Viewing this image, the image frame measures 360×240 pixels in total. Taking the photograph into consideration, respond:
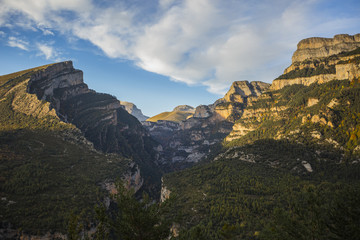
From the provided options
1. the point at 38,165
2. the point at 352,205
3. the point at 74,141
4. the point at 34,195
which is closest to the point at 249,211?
the point at 352,205

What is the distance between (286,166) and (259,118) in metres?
90.0

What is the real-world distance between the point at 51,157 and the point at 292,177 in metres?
90.8

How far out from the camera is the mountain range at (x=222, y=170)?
22.0 m

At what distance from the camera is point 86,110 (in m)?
170

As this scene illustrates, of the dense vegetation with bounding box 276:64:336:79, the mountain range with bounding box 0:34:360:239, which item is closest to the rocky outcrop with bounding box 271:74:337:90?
the mountain range with bounding box 0:34:360:239

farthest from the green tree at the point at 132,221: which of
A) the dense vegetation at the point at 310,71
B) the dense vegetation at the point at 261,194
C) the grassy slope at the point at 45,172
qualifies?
the dense vegetation at the point at 310,71

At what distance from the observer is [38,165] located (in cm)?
6550

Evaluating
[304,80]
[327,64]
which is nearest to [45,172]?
[304,80]

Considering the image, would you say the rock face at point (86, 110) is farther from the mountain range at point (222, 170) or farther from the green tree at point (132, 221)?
the green tree at point (132, 221)

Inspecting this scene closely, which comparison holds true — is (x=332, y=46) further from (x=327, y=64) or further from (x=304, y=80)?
(x=304, y=80)

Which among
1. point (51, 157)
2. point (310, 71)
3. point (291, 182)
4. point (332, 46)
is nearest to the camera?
point (291, 182)

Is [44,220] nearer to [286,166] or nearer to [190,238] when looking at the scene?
[190,238]

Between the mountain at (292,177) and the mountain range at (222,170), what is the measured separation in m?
0.22

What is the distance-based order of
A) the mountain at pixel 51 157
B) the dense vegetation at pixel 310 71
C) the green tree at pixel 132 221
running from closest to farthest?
1. the green tree at pixel 132 221
2. the mountain at pixel 51 157
3. the dense vegetation at pixel 310 71
